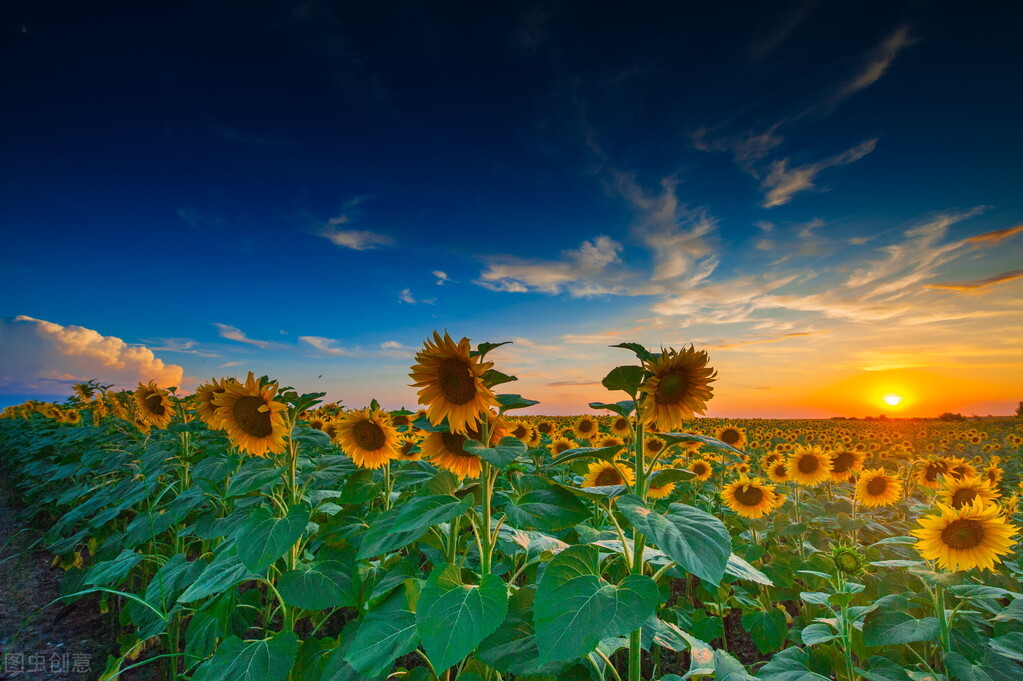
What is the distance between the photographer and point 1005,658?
2.69 meters

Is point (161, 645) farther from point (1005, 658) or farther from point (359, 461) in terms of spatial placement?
point (1005, 658)

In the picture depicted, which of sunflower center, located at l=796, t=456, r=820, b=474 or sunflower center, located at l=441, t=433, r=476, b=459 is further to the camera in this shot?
sunflower center, located at l=796, t=456, r=820, b=474

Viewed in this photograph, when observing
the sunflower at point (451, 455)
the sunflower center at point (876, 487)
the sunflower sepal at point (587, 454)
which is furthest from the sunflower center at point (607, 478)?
the sunflower center at point (876, 487)

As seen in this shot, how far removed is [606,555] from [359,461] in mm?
1960

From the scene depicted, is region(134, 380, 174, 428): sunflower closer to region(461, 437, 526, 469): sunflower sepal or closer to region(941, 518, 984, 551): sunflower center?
region(461, 437, 526, 469): sunflower sepal

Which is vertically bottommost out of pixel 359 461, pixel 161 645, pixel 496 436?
pixel 161 645

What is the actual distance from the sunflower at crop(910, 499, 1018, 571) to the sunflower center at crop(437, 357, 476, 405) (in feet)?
10.5

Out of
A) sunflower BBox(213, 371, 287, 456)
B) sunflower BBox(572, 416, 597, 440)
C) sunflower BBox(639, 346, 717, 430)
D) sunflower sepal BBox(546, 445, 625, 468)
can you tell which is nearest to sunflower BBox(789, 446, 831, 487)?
sunflower BBox(572, 416, 597, 440)

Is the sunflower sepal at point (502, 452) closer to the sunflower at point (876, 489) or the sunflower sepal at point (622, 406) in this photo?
the sunflower sepal at point (622, 406)

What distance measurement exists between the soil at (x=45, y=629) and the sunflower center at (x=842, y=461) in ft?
25.8

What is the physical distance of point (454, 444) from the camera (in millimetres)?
2422

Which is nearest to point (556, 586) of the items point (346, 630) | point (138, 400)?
point (346, 630)

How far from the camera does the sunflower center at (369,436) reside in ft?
11.4

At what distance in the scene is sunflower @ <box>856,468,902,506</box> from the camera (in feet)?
19.2
